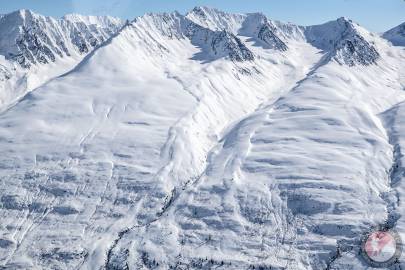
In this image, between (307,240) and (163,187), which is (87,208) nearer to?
(163,187)

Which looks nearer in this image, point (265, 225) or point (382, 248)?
point (382, 248)

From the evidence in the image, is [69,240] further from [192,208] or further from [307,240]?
[307,240]

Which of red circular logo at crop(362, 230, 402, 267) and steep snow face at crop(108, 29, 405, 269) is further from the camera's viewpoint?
steep snow face at crop(108, 29, 405, 269)

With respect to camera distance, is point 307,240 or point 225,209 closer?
point 307,240

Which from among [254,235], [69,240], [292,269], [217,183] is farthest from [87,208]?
[292,269]

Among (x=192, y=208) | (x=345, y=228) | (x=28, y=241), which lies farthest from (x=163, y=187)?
(x=345, y=228)

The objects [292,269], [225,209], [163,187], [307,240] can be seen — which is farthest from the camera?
[163,187]

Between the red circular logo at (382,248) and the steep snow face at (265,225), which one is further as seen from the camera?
the steep snow face at (265,225)

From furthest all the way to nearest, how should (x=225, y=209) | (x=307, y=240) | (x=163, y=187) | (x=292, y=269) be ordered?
(x=163, y=187) → (x=225, y=209) → (x=307, y=240) → (x=292, y=269)

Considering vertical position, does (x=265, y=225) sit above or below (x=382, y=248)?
below

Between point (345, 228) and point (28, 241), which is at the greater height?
point (345, 228)
